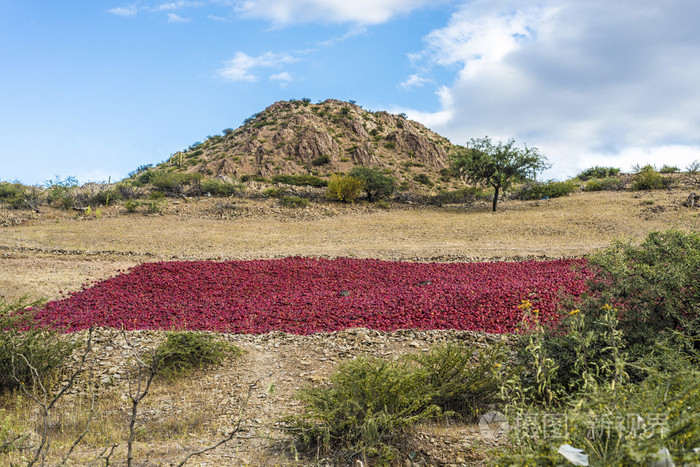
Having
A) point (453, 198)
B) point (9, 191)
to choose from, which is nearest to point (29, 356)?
point (9, 191)

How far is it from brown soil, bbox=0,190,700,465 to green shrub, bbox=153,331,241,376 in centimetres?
21

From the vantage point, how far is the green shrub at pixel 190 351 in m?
6.46

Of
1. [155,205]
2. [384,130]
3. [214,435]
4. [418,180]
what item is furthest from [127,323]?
[384,130]

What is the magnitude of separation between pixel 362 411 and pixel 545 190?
33.3 meters

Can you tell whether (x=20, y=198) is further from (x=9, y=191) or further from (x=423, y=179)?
(x=423, y=179)

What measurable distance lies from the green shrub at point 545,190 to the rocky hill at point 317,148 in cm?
1467

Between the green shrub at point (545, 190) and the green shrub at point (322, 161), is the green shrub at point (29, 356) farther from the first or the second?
the green shrub at point (322, 161)

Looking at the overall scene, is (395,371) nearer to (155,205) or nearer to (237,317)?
(237,317)

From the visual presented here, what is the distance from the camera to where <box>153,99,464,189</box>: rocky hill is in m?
54.1

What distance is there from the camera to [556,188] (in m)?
32.7

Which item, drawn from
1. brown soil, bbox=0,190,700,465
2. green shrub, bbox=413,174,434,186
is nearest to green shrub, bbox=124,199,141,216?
brown soil, bbox=0,190,700,465

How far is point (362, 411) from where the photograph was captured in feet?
14.1

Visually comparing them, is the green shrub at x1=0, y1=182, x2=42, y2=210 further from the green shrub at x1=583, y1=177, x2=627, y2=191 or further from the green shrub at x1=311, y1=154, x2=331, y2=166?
the green shrub at x1=583, y1=177, x2=627, y2=191

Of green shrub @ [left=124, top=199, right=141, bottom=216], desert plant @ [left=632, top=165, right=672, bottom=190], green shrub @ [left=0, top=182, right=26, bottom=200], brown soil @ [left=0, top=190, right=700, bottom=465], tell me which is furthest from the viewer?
desert plant @ [left=632, top=165, right=672, bottom=190]
